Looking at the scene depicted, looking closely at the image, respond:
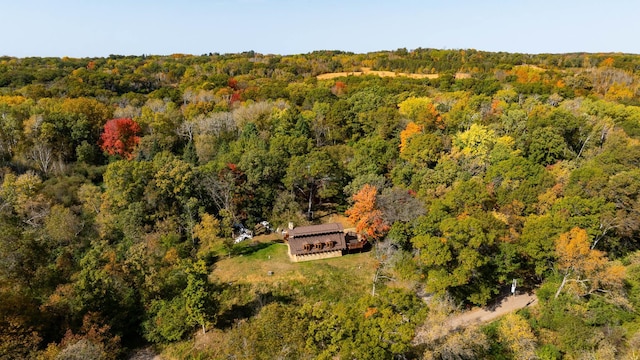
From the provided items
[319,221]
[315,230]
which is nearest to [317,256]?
[315,230]

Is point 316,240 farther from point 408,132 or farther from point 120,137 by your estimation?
point 120,137

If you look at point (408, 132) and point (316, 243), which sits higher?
point (408, 132)

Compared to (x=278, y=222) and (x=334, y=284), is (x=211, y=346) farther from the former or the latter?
(x=278, y=222)

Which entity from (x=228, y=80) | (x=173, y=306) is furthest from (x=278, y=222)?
(x=228, y=80)

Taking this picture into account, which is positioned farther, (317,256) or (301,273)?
(317,256)

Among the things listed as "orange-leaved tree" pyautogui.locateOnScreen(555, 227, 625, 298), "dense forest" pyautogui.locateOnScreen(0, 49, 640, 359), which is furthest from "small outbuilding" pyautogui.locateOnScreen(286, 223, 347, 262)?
"orange-leaved tree" pyautogui.locateOnScreen(555, 227, 625, 298)

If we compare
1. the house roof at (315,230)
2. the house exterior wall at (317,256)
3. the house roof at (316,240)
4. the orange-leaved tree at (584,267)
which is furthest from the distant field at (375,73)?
the orange-leaved tree at (584,267)

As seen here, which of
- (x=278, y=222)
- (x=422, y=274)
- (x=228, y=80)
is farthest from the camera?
(x=228, y=80)
